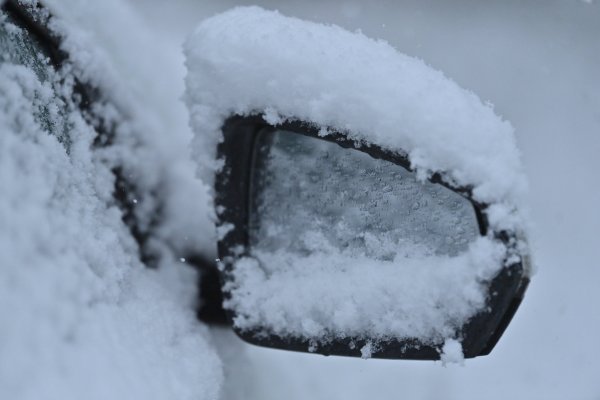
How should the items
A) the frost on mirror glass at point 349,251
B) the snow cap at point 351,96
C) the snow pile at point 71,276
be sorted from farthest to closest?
1. the frost on mirror glass at point 349,251
2. the snow cap at point 351,96
3. the snow pile at point 71,276

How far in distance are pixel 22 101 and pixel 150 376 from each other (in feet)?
2.02

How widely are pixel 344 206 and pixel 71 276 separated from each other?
652 millimetres

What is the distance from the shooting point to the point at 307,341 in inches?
62.5

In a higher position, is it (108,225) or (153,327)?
(108,225)

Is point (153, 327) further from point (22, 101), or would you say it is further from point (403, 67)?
point (403, 67)

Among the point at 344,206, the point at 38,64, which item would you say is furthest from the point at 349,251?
the point at 38,64

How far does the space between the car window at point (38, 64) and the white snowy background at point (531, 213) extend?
372mm

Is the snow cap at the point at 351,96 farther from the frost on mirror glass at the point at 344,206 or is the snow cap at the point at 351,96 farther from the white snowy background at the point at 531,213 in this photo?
the white snowy background at the point at 531,213

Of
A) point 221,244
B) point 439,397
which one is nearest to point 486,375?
point 439,397

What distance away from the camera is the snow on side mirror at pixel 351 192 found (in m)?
1.28

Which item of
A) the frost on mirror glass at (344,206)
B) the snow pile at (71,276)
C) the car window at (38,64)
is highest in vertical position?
the frost on mirror glass at (344,206)

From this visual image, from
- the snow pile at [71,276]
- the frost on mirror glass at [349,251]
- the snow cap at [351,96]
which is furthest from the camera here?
the frost on mirror glass at [349,251]

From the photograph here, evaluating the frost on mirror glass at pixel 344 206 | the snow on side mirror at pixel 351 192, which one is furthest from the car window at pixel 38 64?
A: the frost on mirror glass at pixel 344 206

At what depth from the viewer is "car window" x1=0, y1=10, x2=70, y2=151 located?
1.33 meters
